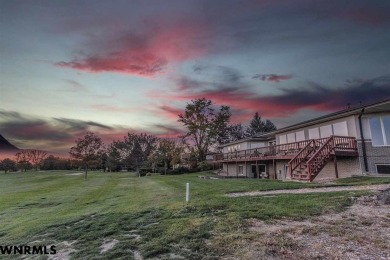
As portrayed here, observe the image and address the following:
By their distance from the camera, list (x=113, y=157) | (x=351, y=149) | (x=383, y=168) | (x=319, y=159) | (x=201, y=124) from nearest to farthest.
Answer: (x=319, y=159) < (x=383, y=168) < (x=351, y=149) < (x=201, y=124) < (x=113, y=157)

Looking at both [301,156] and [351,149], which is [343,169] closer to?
[351,149]

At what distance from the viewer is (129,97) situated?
2364 cm

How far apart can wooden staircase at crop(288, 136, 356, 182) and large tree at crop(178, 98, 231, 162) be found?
1378 inches

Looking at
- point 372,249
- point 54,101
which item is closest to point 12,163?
point 54,101

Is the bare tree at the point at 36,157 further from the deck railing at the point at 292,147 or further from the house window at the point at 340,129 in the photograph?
the house window at the point at 340,129

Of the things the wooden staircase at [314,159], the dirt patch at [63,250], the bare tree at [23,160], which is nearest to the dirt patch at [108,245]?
the dirt patch at [63,250]

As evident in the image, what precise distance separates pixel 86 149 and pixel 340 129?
34.8 metres

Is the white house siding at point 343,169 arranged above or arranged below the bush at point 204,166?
below

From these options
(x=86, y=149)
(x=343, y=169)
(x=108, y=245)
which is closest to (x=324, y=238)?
(x=108, y=245)

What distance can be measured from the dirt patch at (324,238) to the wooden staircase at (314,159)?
9.52m

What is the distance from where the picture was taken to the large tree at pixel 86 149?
40.8m

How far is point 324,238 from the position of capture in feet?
19.6

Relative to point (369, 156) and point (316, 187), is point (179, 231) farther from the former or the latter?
point (369, 156)

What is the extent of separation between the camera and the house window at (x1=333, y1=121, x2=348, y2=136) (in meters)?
20.7
